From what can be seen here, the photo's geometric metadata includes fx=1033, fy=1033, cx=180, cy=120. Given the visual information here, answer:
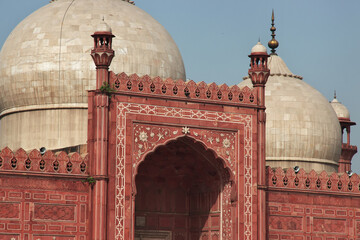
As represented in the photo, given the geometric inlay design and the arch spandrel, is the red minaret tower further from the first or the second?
the geometric inlay design

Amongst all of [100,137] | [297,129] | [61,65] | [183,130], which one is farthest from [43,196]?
[297,129]

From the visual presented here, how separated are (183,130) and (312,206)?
4.80 metres

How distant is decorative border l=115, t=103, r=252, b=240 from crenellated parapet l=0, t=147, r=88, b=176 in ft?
3.15

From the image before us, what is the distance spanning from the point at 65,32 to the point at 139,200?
553 cm

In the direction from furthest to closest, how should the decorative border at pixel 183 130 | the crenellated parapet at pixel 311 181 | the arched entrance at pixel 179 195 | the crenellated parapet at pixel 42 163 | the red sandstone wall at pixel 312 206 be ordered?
the crenellated parapet at pixel 311 181, the red sandstone wall at pixel 312 206, the arched entrance at pixel 179 195, the decorative border at pixel 183 130, the crenellated parapet at pixel 42 163

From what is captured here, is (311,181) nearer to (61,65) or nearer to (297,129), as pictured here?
(297,129)

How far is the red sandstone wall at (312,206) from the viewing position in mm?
29312

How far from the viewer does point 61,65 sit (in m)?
30.4

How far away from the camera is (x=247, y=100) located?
1137 inches

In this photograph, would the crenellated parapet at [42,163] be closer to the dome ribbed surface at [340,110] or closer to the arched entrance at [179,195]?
the arched entrance at [179,195]

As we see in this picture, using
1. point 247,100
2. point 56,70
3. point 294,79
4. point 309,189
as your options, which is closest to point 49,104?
point 56,70

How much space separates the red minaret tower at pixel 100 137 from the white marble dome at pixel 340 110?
15.1 m

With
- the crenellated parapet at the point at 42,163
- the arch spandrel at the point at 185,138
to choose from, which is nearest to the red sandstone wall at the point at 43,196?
the crenellated parapet at the point at 42,163

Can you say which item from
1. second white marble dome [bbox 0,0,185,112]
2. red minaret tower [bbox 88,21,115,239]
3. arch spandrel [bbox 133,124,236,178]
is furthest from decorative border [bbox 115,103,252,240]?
second white marble dome [bbox 0,0,185,112]
